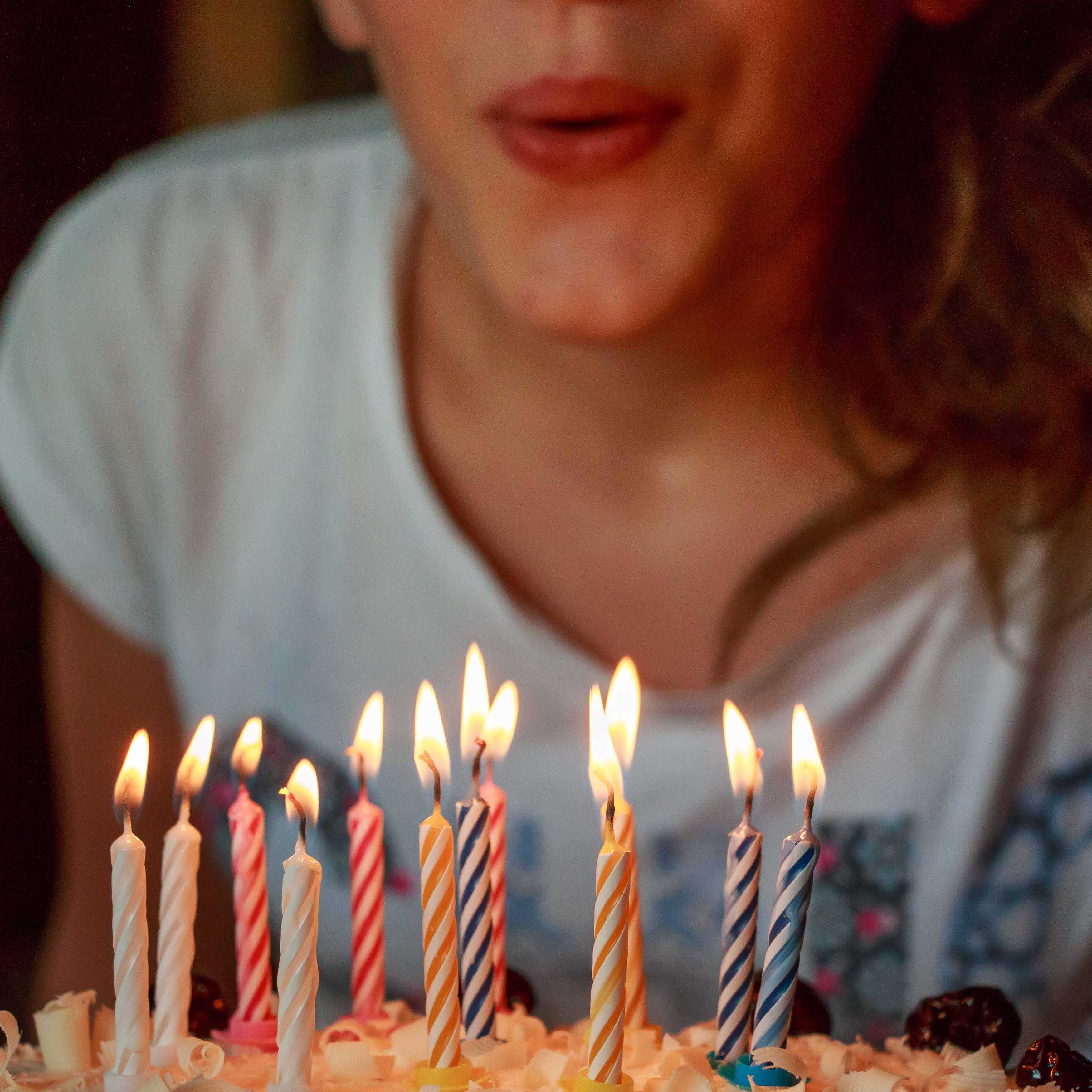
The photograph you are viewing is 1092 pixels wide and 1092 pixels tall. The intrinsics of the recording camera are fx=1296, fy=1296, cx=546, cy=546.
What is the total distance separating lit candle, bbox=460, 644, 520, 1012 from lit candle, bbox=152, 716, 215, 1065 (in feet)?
0.50

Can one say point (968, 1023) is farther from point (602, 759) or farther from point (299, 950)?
point (299, 950)

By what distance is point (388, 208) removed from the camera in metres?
1.40

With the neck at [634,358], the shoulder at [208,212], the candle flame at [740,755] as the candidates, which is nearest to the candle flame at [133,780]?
the candle flame at [740,755]

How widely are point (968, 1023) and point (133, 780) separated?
1.74ft

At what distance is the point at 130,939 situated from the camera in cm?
71

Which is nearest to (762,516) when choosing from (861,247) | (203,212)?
(861,247)

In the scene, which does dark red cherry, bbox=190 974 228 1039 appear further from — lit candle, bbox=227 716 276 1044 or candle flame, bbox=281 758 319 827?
candle flame, bbox=281 758 319 827

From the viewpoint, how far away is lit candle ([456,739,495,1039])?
29.0 inches

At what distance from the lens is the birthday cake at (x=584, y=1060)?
0.74 m

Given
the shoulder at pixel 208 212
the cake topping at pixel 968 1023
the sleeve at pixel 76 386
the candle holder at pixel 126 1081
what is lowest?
the cake topping at pixel 968 1023

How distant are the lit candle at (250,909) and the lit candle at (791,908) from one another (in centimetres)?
30

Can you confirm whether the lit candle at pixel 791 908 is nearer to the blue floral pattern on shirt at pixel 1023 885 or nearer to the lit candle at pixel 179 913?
the lit candle at pixel 179 913

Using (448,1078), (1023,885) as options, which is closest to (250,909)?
(448,1078)

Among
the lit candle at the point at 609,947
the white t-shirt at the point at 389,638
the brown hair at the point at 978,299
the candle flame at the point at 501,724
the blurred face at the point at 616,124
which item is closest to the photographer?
the lit candle at the point at 609,947
